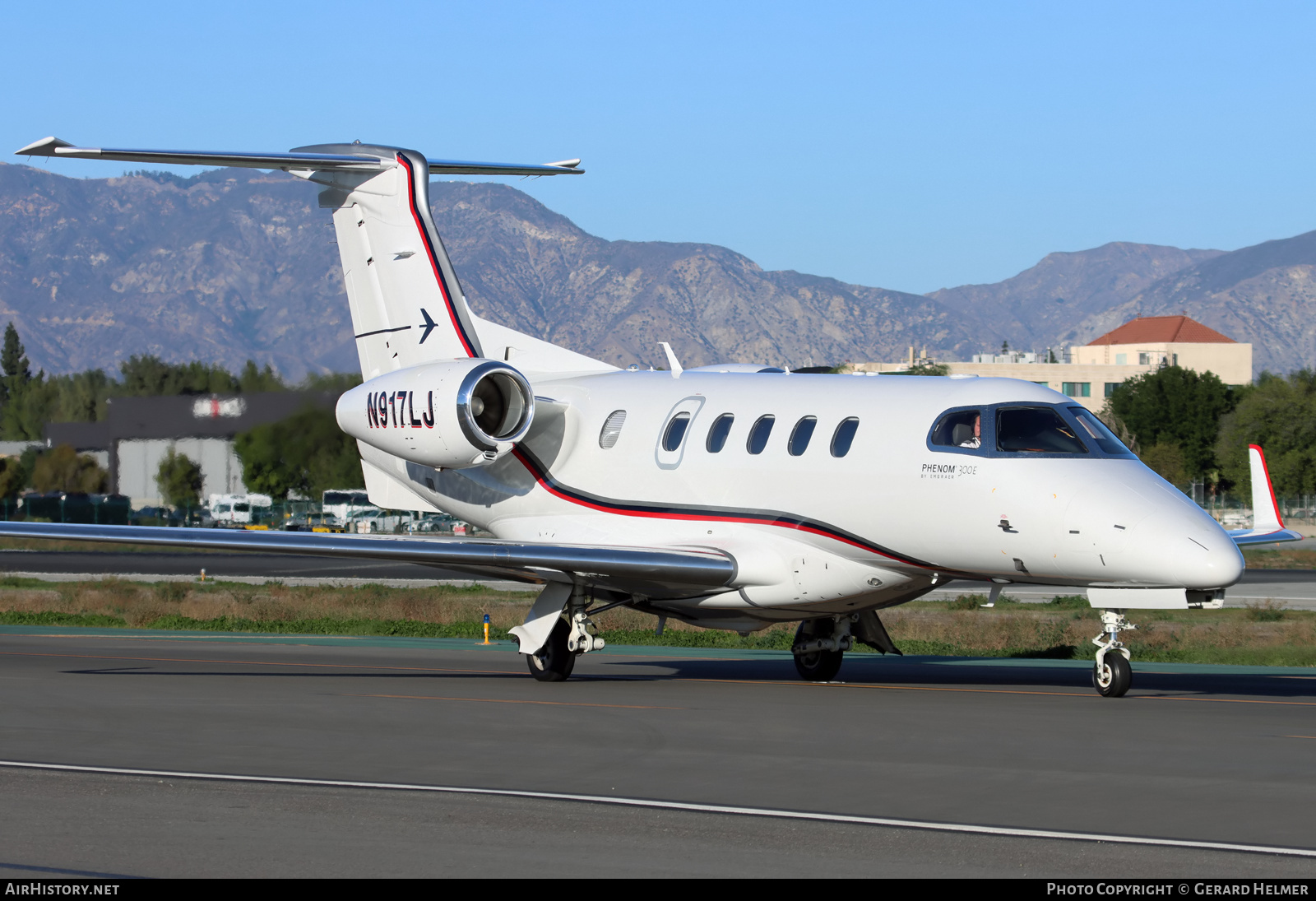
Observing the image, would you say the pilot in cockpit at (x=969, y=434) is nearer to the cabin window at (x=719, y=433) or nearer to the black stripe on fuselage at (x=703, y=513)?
the black stripe on fuselage at (x=703, y=513)

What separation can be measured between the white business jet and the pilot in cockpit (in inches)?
1.0

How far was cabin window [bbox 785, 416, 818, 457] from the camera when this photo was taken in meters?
18.1

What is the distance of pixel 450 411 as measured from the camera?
19.8 m

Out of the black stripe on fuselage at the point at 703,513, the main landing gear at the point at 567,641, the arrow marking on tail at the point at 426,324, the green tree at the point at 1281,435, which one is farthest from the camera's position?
the green tree at the point at 1281,435

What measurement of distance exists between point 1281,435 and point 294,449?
248 ft

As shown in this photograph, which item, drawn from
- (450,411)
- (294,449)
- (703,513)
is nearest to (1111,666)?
(703,513)

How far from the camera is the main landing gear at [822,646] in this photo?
63.9 feet

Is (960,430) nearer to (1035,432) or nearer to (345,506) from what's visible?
(1035,432)

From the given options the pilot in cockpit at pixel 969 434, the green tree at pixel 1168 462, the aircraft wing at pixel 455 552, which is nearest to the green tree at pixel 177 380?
the aircraft wing at pixel 455 552

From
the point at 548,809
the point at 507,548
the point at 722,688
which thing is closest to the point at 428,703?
the point at 507,548

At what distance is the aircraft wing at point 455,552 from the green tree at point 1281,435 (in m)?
78.6

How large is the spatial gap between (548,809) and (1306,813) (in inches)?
189

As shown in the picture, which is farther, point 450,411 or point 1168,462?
point 1168,462

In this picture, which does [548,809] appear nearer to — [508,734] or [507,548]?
[508,734]
